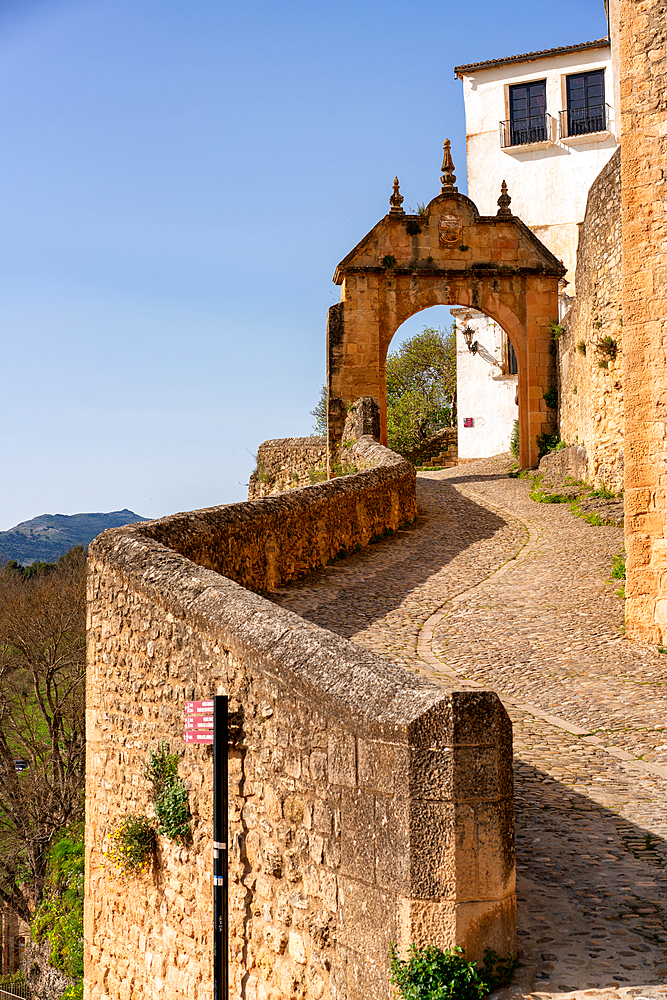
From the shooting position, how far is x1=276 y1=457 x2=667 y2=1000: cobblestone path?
3.81 meters

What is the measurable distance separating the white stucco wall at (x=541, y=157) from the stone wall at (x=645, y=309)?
19.4 m

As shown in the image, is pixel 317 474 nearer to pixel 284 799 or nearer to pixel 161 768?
pixel 161 768

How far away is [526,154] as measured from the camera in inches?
1132

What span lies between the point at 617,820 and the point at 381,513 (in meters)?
7.45


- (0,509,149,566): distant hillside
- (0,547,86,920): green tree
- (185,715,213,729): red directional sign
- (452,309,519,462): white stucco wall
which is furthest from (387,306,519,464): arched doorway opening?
(0,509,149,566): distant hillside

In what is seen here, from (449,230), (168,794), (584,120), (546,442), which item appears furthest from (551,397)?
(168,794)

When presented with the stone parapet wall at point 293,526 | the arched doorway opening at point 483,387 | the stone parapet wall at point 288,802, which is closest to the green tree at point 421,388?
the arched doorway opening at point 483,387

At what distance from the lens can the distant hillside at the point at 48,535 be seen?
8938 cm

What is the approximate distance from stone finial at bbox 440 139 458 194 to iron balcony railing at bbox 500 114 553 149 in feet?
34.3

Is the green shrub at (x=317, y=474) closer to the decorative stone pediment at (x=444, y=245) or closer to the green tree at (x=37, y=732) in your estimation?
the decorative stone pediment at (x=444, y=245)

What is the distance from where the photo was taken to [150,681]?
221 inches

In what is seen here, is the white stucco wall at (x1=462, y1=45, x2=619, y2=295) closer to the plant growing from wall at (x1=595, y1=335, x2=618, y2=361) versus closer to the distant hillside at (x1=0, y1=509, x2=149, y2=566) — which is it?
the plant growing from wall at (x1=595, y1=335, x2=618, y2=361)

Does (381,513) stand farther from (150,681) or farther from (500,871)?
(500,871)

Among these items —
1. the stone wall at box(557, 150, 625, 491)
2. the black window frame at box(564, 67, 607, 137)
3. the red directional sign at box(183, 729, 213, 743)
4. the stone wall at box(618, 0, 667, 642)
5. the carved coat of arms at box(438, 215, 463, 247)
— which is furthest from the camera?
the black window frame at box(564, 67, 607, 137)
